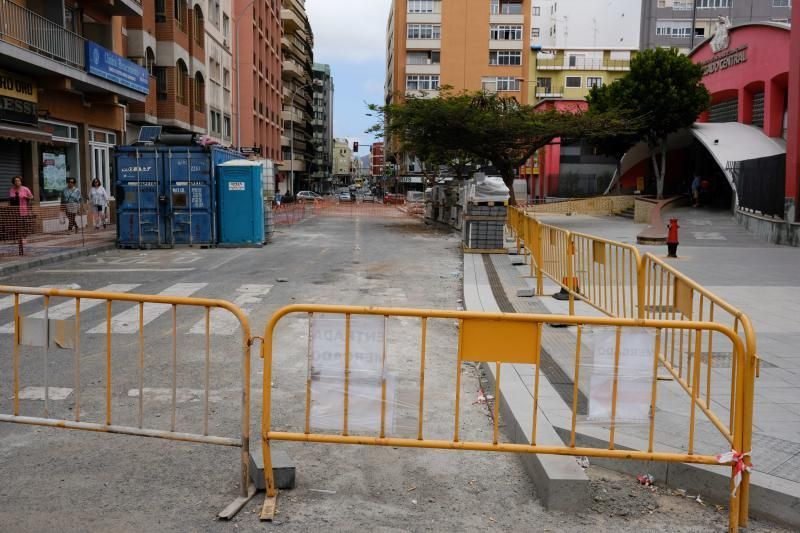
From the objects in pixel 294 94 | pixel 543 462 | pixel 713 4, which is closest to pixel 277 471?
pixel 543 462

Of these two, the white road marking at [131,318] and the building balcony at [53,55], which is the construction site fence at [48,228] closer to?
the building balcony at [53,55]

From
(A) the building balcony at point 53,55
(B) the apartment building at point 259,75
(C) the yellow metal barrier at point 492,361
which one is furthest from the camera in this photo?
(B) the apartment building at point 259,75

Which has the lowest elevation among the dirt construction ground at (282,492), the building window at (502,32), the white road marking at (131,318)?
the dirt construction ground at (282,492)

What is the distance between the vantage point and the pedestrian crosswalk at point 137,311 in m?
8.60

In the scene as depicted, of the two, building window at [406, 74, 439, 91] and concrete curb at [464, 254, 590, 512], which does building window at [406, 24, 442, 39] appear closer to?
building window at [406, 74, 439, 91]

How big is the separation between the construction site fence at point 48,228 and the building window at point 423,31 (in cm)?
5515

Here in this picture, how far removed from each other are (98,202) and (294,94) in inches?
2634

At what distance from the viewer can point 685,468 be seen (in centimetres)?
432

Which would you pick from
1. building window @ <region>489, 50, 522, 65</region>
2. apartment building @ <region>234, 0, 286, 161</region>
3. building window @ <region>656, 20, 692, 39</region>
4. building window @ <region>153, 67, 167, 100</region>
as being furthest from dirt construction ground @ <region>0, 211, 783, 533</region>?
building window @ <region>656, 20, 692, 39</region>

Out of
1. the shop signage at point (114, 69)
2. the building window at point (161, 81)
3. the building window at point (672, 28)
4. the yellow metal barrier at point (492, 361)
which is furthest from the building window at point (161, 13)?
the building window at point (672, 28)

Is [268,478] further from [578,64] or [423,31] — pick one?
[578,64]

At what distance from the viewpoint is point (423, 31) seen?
252 ft

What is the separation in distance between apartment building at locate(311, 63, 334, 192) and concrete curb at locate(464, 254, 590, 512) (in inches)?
4850

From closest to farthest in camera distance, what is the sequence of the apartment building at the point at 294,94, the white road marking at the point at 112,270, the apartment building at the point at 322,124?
the white road marking at the point at 112,270 → the apartment building at the point at 294,94 → the apartment building at the point at 322,124
